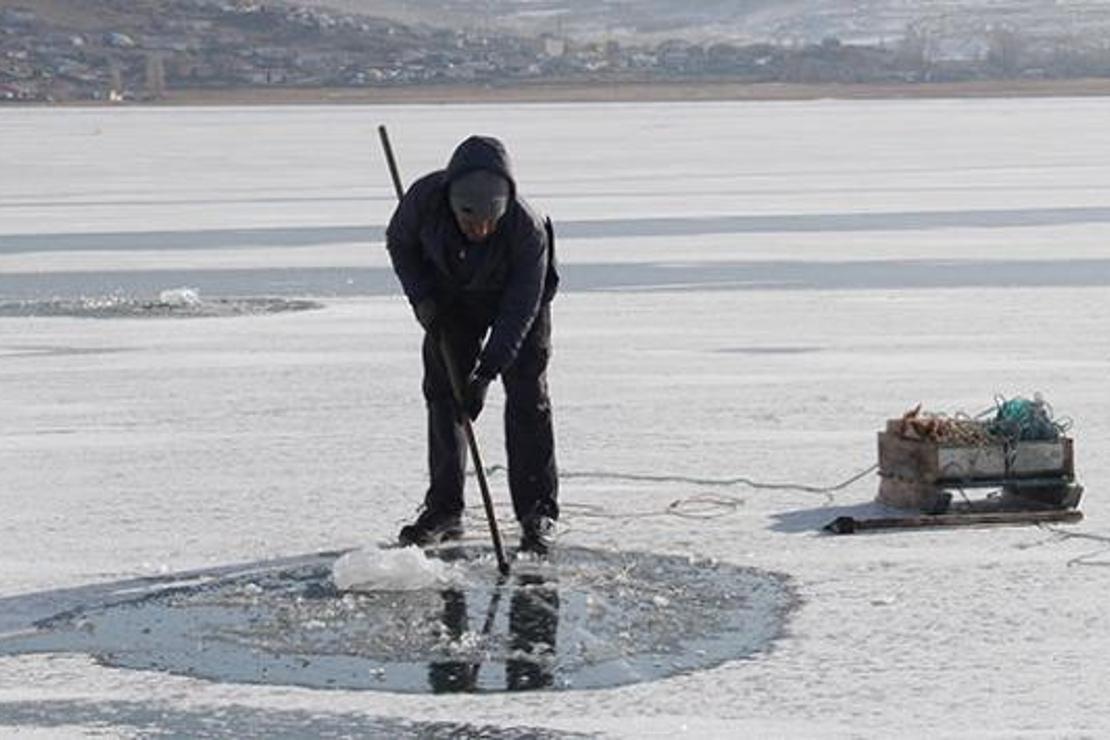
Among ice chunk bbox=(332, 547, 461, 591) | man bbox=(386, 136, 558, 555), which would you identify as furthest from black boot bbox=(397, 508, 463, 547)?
ice chunk bbox=(332, 547, 461, 591)

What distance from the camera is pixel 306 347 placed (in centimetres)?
1574

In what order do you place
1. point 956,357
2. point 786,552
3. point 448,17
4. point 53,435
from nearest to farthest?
1. point 786,552
2. point 53,435
3. point 956,357
4. point 448,17

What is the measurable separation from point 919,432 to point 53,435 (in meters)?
4.02

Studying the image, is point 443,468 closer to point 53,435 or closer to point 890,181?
point 53,435

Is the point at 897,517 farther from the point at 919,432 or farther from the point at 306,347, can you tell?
the point at 306,347

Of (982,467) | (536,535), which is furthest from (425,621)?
(982,467)

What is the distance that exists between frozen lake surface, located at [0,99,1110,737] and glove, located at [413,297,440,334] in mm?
873

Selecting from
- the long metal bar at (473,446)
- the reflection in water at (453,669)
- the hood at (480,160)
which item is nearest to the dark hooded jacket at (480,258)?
the hood at (480,160)

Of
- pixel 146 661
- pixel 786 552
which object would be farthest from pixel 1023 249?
pixel 146 661

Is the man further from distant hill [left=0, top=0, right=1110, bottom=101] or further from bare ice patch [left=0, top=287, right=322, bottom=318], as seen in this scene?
distant hill [left=0, top=0, right=1110, bottom=101]

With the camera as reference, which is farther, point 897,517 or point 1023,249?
point 1023,249

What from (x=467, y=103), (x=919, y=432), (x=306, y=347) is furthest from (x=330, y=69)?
(x=919, y=432)

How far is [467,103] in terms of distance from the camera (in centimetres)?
6988

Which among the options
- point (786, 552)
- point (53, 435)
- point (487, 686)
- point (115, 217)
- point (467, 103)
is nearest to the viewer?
point (487, 686)
